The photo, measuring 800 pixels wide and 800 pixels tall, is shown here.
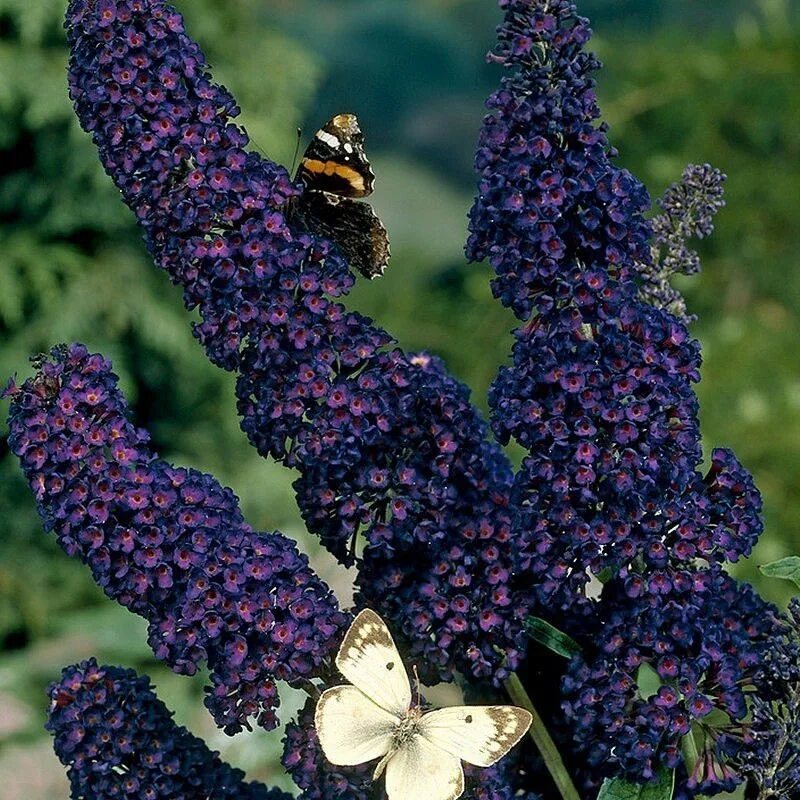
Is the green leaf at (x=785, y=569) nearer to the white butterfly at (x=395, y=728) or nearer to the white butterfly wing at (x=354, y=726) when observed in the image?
the white butterfly at (x=395, y=728)

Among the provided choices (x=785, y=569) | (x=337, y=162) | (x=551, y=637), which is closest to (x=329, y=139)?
(x=337, y=162)

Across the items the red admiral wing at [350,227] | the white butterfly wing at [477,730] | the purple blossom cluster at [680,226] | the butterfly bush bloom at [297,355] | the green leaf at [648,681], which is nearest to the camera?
the white butterfly wing at [477,730]

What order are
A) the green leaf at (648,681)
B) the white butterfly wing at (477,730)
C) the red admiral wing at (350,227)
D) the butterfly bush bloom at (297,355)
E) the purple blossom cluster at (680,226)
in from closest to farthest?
the white butterfly wing at (477,730) → the butterfly bush bloom at (297,355) → the purple blossom cluster at (680,226) → the green leaf at (648,681) → the red admiral wing at (350,227)

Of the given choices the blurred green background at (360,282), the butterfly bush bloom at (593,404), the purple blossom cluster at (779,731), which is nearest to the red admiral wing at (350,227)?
the butterfly bush bloom at (593,404)

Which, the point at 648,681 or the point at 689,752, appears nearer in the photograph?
the point at 689,752

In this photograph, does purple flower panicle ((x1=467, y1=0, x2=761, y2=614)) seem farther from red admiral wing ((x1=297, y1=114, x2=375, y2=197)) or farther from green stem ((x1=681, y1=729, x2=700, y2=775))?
red admiral wing ((x1=297, y1=114, x2=375, y2=197))

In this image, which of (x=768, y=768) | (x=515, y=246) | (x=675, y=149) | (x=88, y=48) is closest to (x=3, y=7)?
(x=675, y=149)

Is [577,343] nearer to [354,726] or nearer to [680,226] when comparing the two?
[680,226]
